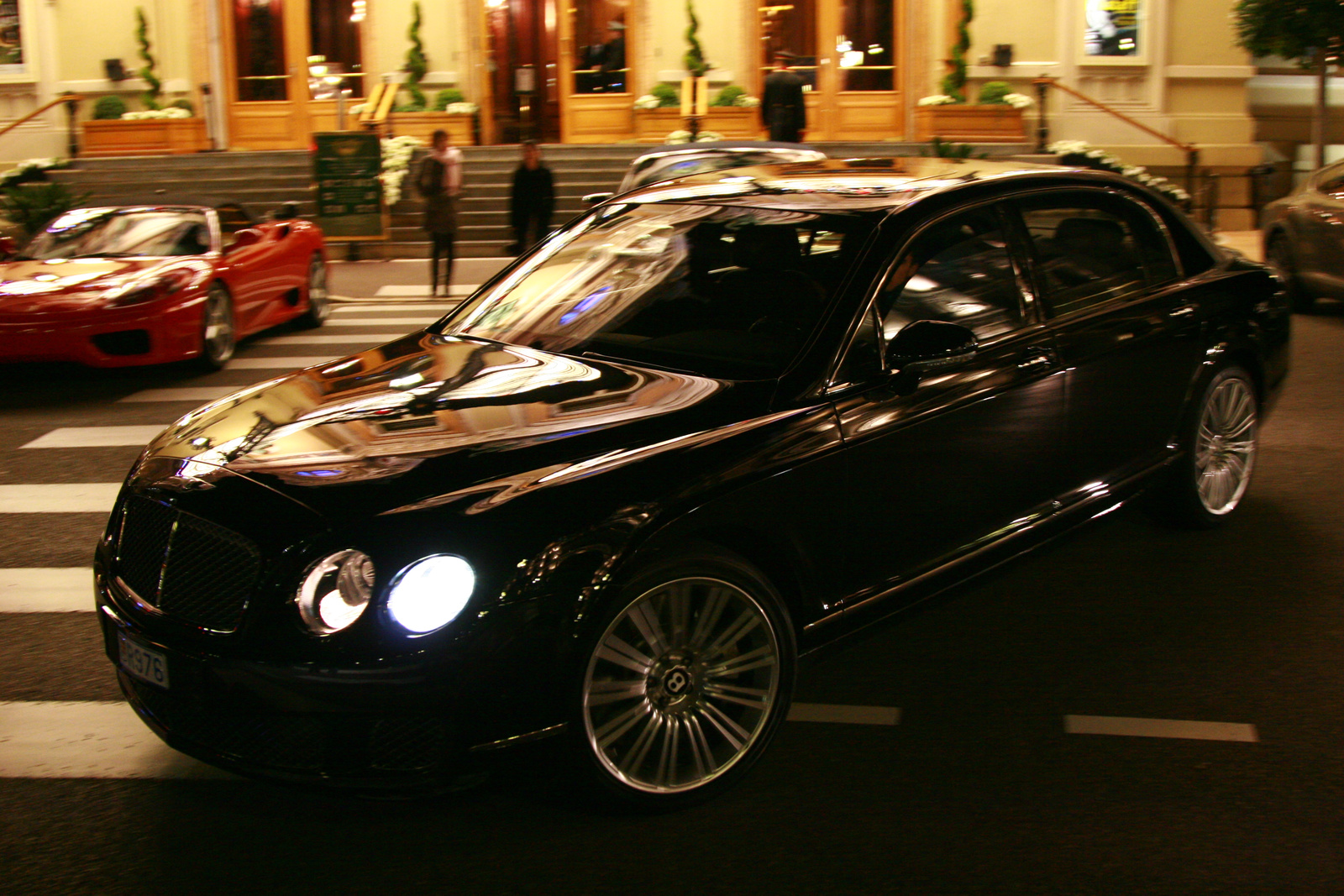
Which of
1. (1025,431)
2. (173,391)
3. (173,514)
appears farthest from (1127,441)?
(173,391)

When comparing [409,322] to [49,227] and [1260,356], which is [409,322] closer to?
[49,227]

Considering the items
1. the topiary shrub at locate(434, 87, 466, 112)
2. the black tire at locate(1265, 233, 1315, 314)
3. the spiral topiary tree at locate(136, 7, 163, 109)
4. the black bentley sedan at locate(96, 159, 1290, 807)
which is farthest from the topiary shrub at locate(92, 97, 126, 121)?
the black bentley sedan at locate(96, 159, 1290, 807)

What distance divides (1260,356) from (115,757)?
4.94m

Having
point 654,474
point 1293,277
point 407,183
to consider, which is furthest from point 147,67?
point 654,474

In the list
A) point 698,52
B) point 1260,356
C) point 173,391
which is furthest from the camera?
point 698,52

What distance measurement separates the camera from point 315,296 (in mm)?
13445

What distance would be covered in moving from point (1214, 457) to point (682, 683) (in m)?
3.38

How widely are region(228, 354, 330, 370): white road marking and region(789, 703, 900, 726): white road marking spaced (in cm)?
757

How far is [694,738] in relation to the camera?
3.63 metres

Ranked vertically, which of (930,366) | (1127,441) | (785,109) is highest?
(785,109)

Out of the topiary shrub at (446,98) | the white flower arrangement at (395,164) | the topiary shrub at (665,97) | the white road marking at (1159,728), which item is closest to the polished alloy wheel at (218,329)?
the white road marking at (1159,728)

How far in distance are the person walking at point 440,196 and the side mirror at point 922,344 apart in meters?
12.1

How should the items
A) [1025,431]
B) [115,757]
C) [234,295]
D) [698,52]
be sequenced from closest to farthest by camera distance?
[115,757] → [1025,431] → [234,295] → [698,52]

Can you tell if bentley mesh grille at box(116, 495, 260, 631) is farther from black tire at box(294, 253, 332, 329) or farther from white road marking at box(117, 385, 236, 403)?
black tire at box(294, 253, 332, 329)
